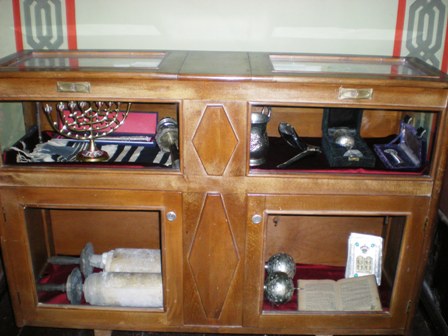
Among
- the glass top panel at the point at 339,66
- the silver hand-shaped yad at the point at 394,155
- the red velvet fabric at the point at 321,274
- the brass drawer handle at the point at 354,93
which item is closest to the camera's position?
the brass drawer handle at the point at 354,93

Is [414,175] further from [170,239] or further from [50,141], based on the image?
[50,141]

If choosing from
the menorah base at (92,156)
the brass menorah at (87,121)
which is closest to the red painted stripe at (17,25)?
the brass menorah at (87,121)

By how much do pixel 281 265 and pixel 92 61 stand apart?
1.06 metres

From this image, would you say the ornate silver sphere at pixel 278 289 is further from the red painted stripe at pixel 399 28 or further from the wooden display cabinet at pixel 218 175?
the red painted stripe at pixel 399 28

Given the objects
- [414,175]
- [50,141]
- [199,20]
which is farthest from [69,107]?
[414,175]

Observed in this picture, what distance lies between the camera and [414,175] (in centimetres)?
159

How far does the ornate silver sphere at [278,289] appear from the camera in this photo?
5.88ft

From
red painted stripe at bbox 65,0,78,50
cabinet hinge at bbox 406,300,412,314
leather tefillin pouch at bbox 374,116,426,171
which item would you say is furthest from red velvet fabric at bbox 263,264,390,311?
red painted stripe at bbox 65,0,78,50

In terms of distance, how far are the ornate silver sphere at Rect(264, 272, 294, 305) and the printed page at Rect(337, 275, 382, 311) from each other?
0.69 ft

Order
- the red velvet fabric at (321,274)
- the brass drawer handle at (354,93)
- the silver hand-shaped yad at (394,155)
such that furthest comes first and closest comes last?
the red velvet fabric at (321,274), the silver hand-shaped yad at (394,155), the brass drawer handle at (354,93)

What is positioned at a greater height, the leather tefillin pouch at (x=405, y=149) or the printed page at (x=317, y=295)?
the leather tefillin pouch at (x=405, y=149)

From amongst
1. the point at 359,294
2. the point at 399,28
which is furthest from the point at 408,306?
the point at 399,28

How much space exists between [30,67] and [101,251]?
0.92m

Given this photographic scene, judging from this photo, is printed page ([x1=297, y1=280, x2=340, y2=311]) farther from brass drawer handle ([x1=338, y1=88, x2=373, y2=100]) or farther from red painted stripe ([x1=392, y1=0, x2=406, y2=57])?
red painted stripe ([x1=392, y1=0, x2=406, y2=57])
